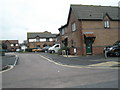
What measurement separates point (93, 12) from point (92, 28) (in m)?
3.18

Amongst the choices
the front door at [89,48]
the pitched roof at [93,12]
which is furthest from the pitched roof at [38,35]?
the front door at [89,48]

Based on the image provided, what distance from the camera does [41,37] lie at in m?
59.4

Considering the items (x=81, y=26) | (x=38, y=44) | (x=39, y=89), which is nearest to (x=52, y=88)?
(x=39, y=89)

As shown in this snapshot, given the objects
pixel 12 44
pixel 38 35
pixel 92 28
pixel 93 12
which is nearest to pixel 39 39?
pixel 38 35

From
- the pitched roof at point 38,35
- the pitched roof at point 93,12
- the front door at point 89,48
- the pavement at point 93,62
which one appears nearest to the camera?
the pavement at point 93,62

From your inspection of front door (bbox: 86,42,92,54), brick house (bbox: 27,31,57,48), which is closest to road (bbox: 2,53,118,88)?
front door (bbox: 86,42,92,54)

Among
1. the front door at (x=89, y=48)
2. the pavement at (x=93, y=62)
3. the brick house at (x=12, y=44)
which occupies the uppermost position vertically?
the brick house at (x=12, y=44)

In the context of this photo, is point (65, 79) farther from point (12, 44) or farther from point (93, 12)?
point (12, 44)

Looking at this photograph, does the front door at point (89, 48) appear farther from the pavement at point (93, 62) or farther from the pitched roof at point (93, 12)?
the pavement at point (93, 62)

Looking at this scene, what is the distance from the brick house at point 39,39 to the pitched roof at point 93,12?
111 ft

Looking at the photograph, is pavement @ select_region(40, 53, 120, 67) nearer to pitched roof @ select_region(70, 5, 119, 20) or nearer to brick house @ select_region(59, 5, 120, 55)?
brick house @ select_region(59, 5, 120, 55)

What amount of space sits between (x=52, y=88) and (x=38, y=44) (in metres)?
53.3

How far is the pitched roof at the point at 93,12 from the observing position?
904 inches

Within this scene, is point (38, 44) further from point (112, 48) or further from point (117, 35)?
point (112, 48)
